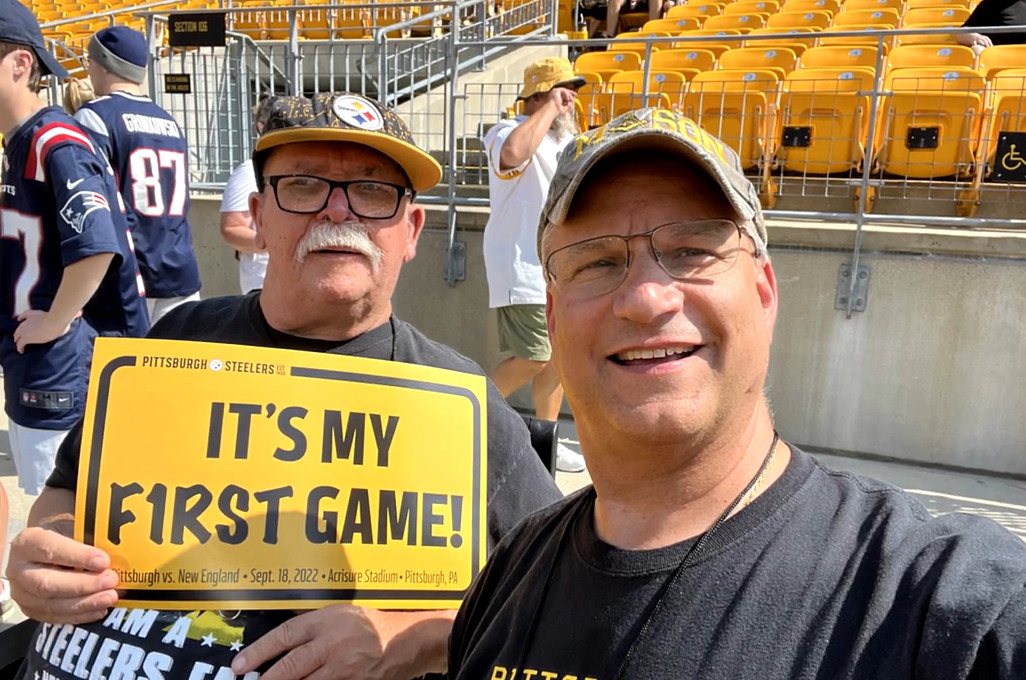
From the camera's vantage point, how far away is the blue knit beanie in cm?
418

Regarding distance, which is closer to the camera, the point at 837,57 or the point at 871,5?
the point at 837,57

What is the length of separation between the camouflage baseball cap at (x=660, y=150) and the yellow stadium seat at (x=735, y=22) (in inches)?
351

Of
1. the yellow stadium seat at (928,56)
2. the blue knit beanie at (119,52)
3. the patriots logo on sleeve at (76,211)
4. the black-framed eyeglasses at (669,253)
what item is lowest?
the patriots logo on sleeve at (76,211)

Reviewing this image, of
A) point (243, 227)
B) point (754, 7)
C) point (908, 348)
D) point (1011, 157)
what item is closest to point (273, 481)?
point (243, 227)

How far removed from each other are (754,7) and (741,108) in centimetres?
497

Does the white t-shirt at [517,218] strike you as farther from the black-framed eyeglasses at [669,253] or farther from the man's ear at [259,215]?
the black-framed eyeglasses at [669,253]

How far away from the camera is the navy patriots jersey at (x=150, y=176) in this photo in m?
4.11

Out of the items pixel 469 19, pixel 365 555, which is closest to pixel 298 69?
pixel 469 19

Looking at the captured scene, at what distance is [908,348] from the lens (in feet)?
16.4

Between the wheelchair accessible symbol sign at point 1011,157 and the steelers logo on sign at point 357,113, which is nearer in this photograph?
the steelers logo on sign at point 357,113

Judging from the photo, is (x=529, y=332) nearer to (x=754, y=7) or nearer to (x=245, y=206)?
(x=245, y=206)

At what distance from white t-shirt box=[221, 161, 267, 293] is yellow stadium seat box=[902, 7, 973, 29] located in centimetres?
699

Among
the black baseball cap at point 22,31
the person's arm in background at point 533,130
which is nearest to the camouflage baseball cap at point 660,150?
the black baseball cap at point 22,31

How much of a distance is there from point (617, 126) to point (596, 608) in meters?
0.69
